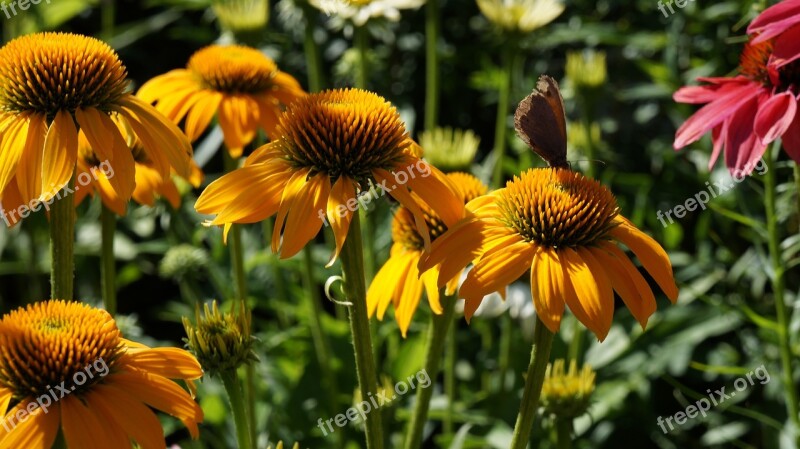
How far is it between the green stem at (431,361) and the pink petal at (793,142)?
Result: 508 mm

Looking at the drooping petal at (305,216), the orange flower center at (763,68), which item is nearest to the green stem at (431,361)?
the drooping petal at (305,216)

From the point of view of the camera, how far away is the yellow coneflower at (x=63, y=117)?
1.23m

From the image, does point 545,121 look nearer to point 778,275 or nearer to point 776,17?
point 776,17

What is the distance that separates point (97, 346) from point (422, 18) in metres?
2.35

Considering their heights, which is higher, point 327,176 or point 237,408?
point 327,176

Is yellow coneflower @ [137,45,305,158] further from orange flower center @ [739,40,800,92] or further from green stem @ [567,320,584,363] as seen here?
green stem @ [567,320,584,363]

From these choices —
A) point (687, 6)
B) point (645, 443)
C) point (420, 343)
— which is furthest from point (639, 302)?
point (687, 6)

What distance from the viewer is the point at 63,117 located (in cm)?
129

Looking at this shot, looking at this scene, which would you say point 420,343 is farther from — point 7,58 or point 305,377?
point 7,58

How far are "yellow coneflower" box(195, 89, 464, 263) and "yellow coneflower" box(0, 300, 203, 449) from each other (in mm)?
190

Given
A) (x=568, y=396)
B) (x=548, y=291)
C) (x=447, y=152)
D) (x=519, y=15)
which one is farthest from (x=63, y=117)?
(x=519, y=15)

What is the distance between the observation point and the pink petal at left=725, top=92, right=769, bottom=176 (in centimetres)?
149

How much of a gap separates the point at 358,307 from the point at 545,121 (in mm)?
328

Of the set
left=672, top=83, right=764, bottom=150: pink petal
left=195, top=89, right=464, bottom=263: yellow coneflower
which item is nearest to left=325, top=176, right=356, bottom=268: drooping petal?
left=195, top=89, right=464, bottom=263: yellow coneflower
